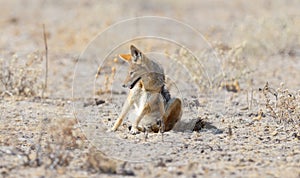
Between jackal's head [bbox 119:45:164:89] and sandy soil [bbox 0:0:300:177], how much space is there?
495mm

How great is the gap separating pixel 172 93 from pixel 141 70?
1586mm

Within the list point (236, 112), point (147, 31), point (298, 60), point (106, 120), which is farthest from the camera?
point (147, 31)

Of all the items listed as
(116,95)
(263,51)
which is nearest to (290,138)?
(116,95)

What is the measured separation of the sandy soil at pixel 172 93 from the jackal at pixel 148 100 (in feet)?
0.54

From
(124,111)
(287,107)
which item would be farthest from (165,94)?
(287,107)

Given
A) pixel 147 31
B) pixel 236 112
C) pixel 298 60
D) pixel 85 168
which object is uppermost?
pixel 147 31

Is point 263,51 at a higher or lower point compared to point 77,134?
higher

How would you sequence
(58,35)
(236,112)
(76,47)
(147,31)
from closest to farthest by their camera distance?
(236,112) → (76,47) → (58,35) → (147,31)

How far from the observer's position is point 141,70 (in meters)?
6.01

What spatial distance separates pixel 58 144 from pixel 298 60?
713 cm

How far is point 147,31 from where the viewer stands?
14.3 metres

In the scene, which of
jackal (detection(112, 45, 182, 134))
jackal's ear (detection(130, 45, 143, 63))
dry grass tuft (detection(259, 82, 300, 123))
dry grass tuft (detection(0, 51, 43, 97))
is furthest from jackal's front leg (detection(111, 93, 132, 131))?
dry grass tuft (detection(0, 51, 43, 97))

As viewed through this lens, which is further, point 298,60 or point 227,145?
point 298,60

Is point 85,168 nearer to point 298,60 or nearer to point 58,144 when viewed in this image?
point 58,144
